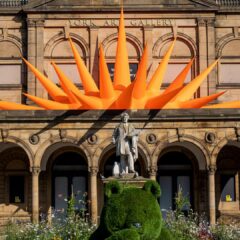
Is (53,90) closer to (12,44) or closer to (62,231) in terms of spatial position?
(12,44)

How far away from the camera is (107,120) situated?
39.3 metres

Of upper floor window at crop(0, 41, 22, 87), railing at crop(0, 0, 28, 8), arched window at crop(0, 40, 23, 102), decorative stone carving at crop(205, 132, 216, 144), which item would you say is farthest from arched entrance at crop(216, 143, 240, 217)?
railing at crop(0, 0, 28, 8)

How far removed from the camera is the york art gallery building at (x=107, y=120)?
39438 mm

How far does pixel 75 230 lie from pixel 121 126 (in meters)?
5.63

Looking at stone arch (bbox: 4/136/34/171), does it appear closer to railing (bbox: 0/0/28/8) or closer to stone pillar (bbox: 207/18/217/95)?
railing (bbox: 0/0/28/8)

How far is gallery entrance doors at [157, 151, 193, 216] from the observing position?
149 ft

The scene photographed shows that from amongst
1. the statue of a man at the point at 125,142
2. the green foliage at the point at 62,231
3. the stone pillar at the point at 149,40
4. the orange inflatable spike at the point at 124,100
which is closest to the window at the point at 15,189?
the orange inflatable spike at the point at 124,100

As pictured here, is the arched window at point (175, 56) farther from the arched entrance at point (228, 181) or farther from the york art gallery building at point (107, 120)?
the arched entrance at point (228, 181)

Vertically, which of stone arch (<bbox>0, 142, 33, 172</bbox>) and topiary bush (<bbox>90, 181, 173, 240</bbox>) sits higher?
stone arch (<bbox>0, 142, 33, 172</bbox>)

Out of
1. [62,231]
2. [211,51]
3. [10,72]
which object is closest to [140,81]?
[211,51]

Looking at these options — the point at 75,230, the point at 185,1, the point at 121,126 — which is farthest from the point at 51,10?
the point at 75,230

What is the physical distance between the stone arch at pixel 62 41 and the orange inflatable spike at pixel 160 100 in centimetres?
975

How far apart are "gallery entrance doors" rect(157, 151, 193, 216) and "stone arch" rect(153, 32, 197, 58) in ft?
24.6

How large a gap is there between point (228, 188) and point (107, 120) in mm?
10901
